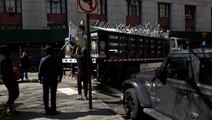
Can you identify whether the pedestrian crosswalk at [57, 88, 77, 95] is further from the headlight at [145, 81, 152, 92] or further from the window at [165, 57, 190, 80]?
the window at [165, 57, 190, 80]

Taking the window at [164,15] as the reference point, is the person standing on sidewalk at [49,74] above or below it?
below

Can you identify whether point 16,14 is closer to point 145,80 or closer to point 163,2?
point 163,2

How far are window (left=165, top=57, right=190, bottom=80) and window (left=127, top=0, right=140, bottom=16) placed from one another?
130 feet

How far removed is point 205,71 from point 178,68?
89 cm

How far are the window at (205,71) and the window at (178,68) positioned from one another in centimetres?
41

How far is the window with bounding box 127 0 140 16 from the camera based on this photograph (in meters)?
Answer: 46.8

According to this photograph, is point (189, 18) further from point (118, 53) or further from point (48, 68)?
point (48, 68)

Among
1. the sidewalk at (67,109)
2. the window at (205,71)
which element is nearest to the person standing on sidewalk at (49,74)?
the sidewalk at (67,109)

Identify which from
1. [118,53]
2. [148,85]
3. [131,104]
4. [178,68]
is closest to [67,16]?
[118,53]

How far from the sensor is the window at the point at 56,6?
1575 inches

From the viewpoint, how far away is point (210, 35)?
53469 millimetres

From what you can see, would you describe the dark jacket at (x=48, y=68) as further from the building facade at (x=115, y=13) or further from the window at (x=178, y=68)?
the building facade at (x=115, y=13)

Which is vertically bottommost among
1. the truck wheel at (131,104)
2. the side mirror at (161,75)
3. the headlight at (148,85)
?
the truck wheel at (131,104)

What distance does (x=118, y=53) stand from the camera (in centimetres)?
1596
